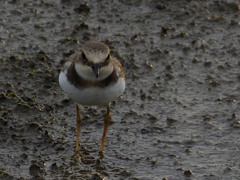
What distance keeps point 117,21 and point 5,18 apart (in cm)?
173

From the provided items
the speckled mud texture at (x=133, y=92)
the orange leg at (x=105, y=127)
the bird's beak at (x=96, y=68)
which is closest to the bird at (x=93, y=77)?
the bird's beak at (x=96, y=68)

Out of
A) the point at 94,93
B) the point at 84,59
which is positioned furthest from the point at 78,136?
the point at 84,59

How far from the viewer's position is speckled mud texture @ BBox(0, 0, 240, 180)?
8.20 metres

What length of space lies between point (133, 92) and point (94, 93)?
1865 millimetres

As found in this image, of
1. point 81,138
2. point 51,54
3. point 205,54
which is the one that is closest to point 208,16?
point 205,54

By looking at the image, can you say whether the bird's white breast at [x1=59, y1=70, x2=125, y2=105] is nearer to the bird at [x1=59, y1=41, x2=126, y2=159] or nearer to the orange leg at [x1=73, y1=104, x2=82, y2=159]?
the bird at [x1=59, y1=41, x2=126, y2=159]

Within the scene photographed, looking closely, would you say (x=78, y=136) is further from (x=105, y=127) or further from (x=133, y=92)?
(x=133, y=92)

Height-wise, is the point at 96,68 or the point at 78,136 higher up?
the point at 96,68

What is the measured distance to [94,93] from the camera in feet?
→ 25.7

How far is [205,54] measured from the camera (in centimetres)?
1061

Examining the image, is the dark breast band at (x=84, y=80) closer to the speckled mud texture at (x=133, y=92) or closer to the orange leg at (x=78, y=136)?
the orange leg at (x=78, y=136)

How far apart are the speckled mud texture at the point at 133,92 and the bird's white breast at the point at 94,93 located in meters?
0.77

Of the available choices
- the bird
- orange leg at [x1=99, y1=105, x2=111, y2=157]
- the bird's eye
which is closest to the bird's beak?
the bird

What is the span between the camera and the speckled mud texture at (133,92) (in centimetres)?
820
